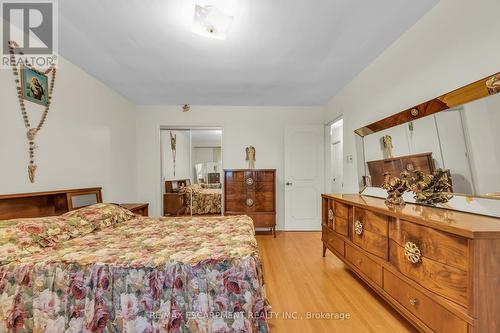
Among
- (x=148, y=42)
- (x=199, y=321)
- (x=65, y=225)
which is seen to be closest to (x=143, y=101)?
(x=148, y=42)

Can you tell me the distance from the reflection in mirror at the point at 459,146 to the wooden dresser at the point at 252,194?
212 cm

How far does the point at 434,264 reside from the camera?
4.42 ft

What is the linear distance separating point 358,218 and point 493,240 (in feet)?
3.79

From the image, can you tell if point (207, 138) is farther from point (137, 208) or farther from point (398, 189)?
point (398, 189)

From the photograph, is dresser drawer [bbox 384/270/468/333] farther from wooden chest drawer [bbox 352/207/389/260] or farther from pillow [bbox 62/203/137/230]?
pillow [bbox 62/203/137/230]

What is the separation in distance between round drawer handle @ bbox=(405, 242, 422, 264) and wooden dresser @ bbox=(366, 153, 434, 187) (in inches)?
27.5

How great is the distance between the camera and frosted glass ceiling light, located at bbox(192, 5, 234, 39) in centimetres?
180

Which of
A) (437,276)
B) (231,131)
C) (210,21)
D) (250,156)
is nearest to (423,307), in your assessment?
(437,276)

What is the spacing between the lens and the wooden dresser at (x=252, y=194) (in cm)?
409

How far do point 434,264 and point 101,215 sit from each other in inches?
105

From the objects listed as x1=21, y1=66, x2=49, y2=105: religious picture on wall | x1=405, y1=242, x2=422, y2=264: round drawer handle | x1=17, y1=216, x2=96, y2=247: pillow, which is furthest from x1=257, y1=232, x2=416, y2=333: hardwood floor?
x1=21, y1=66, x2=49, y2=105: religious picture on wall

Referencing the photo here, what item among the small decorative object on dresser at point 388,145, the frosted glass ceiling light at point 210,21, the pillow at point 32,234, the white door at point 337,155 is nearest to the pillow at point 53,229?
the pillow at point 32,234

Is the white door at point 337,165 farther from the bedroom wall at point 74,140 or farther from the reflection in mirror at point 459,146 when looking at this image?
the bedroom wall at point 74,140

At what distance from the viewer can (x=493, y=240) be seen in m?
1.09
